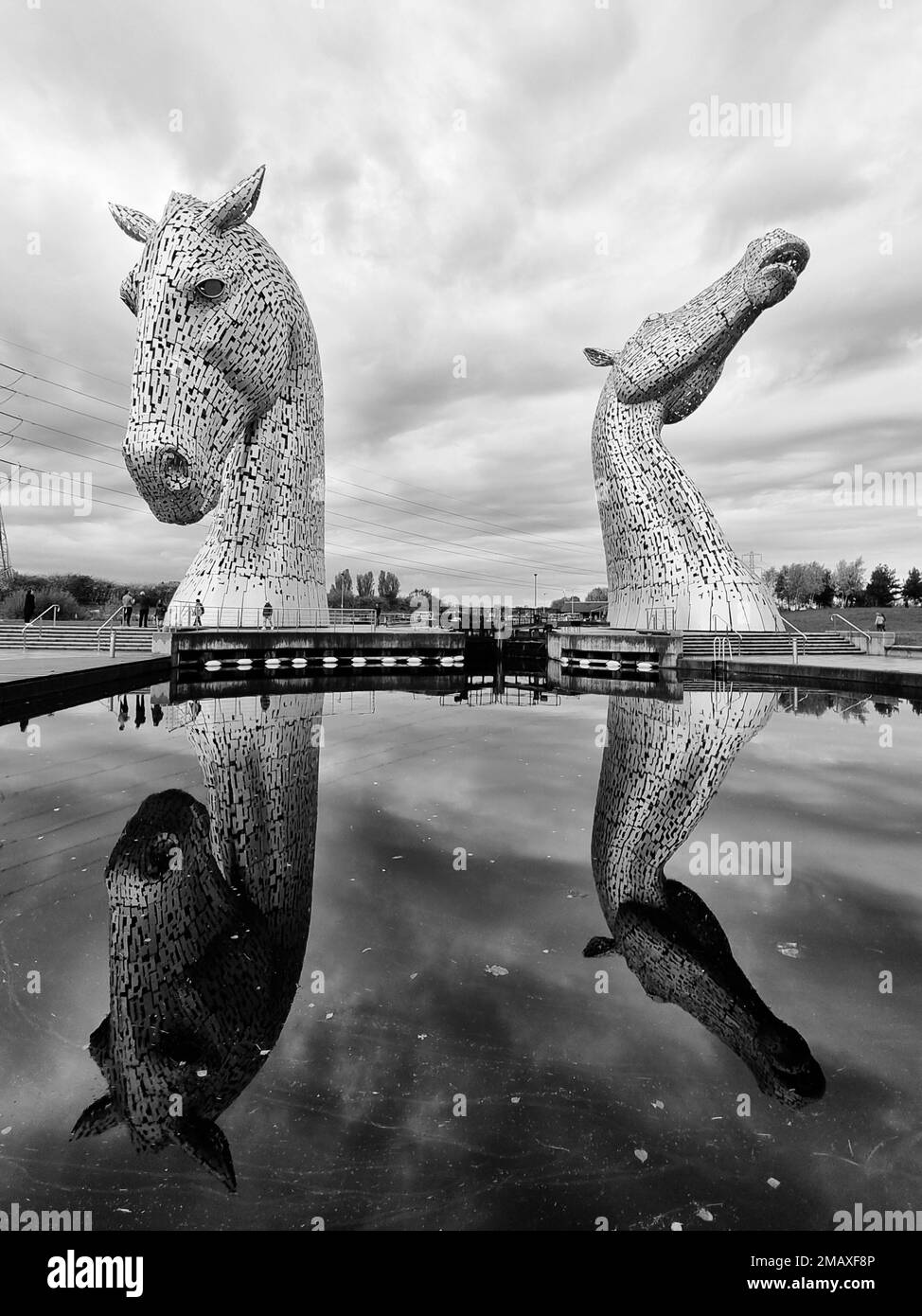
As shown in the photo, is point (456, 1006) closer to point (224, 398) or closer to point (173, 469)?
point (173, 469)

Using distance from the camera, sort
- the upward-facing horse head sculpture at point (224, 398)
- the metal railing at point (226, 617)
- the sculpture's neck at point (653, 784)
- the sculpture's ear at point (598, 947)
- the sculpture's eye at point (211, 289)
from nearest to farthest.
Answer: the sculpture's ear at point (598, 947)
the sculpture's neck at point (653, 784)
the upward-facing horse head sculpture at point (224, 398)
the sculpture's eye at point (211, 289)
the metal railing at point (226, 617)

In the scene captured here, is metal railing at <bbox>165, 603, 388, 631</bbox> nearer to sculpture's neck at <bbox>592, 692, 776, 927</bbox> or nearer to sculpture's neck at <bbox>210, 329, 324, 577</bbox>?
sculpture's neck at <bbox>210, 329, 324, 577</bbox>

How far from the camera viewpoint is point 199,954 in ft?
9.68

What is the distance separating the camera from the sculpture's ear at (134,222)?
14.8m

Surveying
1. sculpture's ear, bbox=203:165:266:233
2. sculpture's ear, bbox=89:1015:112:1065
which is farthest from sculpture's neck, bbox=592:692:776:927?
sculpture's ear, bbox=203:165:266:233

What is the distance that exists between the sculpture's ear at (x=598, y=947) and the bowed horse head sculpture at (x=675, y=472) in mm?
17514

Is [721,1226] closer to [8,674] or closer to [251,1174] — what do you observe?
[251,1174]

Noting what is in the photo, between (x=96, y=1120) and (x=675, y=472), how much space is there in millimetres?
20332

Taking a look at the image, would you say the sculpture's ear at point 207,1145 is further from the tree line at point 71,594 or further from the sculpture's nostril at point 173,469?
the tree line at point 71,594

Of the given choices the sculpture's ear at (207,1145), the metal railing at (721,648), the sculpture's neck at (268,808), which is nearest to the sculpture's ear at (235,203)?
the sculpture's neck at (268,808)

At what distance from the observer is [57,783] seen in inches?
232

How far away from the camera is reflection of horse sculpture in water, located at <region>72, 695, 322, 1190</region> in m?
2.10

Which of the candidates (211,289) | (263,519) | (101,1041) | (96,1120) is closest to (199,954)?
(101,1041)

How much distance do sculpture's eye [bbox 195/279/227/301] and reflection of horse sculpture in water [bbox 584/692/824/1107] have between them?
12159 millimetres
